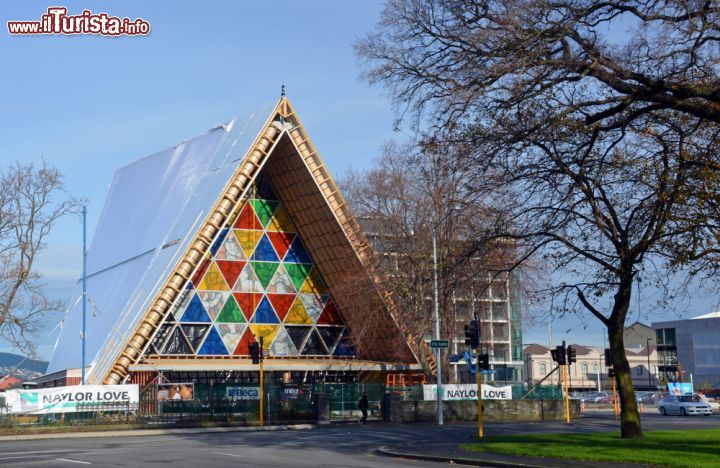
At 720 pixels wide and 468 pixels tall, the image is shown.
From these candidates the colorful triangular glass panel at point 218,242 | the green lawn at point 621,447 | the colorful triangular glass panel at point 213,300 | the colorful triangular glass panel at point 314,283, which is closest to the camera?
the green lawn at point 621,447

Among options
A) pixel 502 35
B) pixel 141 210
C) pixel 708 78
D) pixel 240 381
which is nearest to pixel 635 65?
pixel 708 78

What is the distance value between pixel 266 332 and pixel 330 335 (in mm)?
4015

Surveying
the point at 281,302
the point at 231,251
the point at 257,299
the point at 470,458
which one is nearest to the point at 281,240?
the point at 231,251

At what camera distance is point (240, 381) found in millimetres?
55875

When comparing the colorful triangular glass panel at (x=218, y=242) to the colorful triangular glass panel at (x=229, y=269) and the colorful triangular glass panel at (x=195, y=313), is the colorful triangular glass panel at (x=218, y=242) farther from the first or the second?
the colorful triangular glass panel at (x=195, y=313)

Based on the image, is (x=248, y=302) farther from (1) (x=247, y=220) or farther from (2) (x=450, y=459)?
(2) (x=450, y=459)

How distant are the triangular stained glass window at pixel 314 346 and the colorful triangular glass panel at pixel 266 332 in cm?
204

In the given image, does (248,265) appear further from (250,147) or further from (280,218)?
(250,147)

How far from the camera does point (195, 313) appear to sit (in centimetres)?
5309

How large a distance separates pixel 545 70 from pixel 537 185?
5.05m

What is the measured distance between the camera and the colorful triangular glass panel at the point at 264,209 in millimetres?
55844

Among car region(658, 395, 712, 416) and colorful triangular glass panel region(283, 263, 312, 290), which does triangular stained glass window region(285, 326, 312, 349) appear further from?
car region(658, 395, 712, 416)

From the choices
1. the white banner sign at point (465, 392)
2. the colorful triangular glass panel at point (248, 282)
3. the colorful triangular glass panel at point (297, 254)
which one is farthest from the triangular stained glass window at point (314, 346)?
the white banner sign at point (465, 392)

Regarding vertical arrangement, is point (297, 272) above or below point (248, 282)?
above
